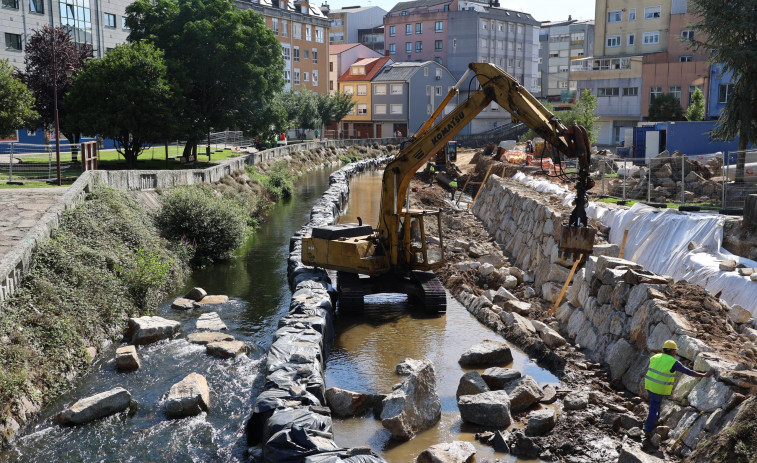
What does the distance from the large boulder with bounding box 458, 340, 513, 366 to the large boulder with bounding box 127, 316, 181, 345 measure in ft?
21.6

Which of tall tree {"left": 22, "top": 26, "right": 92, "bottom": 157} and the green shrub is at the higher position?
tall tree {"left": 22, "top": 26, "right": 92, "bottom": 157}

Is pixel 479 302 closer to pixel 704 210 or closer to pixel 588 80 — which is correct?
pixel 704 210

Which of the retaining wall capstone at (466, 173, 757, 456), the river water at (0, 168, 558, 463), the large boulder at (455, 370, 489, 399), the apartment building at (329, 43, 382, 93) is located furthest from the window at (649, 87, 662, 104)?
the large boulder at (455, 370, 489, 399)

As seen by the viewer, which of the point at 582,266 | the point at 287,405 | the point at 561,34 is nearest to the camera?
the point at 287,405

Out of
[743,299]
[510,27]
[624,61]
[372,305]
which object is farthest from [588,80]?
[743,299]

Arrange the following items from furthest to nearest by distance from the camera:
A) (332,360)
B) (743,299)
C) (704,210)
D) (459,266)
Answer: (459,266), (704,210), (332,360), (743,299)

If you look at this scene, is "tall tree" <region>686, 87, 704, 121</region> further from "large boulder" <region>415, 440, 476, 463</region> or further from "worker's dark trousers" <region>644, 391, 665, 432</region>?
"large boulder" <region>415, 440, 476, 463</region>

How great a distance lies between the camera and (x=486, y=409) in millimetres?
11719

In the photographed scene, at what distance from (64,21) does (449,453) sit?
47.9 meters

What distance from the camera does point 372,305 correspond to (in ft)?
62.6

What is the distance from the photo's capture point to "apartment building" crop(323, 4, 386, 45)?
10212 cm

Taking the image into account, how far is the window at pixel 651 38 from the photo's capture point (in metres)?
58.1

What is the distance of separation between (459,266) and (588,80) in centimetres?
4348

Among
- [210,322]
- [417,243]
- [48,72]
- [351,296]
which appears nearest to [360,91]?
[48,72]
